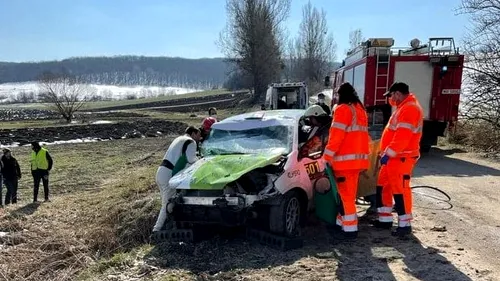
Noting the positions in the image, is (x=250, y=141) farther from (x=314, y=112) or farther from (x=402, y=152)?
(x=402, y=152)

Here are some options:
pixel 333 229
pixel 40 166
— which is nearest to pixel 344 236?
pixel 333 229

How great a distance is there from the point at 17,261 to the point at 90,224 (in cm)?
173

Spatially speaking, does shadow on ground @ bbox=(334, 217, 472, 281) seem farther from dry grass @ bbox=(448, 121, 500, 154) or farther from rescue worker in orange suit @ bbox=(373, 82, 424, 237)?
dry grass @ bbox=(448, 121, 500, 154)

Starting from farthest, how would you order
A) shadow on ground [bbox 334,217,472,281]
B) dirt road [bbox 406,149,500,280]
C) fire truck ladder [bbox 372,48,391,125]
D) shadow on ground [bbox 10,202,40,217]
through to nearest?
fire truck ladder [bbox 372,48,391,125] < shadow on ground [bbox 10,202,40,217] < dirt road [bbox 406,149,500,280] < shadow on ground [bbox 334,217,472,281]

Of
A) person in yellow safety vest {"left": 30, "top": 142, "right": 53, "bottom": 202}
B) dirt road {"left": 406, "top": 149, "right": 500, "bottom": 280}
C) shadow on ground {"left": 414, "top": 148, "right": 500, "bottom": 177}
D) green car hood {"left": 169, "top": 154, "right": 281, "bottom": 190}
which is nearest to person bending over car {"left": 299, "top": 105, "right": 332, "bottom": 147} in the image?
green car hood {"left": 169, "top": 154, "right": 281, "bottom": 190}

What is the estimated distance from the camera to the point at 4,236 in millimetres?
7809

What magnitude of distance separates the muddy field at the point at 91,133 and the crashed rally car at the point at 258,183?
23420 mm

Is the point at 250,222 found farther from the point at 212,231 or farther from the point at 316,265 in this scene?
the point at 316,265

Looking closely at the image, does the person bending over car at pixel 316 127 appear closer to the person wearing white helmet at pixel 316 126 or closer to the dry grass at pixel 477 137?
the person wearing white helmet at pixel 316 126

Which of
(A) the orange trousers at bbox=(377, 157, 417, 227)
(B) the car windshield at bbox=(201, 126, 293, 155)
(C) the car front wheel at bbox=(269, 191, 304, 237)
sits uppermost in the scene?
(B) the car windshield at bbox=(201, 126, 293, 155)

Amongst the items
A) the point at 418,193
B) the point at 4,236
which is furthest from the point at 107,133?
the point at 418,193

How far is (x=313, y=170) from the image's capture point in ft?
19.6

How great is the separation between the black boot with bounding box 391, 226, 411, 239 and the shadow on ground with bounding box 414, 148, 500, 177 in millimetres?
4677

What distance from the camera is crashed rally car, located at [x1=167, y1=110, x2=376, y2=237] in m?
5.19
